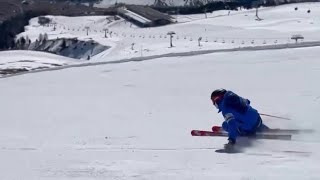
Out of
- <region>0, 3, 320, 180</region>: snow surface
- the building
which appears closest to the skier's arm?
<region>0, 3, 320, 180</region>: snow surface

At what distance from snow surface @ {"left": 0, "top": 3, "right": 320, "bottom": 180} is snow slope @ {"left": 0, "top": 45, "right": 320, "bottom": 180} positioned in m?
0.01

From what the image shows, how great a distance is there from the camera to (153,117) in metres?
9.74

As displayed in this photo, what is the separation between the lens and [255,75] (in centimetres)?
1279

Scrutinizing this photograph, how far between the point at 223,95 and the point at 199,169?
5.65 feet

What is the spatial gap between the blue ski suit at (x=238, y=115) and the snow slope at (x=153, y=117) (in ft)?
0.82

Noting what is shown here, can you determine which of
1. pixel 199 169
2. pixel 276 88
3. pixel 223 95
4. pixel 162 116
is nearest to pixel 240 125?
pixel 223 95

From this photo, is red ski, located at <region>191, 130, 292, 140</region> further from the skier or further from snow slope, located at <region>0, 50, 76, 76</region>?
snow slope, located at <region>0, 50, 76, 76</region>

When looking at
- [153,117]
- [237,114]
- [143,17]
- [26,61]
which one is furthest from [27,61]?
[143,17]

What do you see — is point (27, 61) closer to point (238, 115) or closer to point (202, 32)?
point (202, 32)

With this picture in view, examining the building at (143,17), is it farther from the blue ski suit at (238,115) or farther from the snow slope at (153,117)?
the blue ski suit at (238,115)

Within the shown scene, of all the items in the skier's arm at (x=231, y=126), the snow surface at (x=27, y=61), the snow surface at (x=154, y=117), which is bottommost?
the snow surface at (x=27, y=61)

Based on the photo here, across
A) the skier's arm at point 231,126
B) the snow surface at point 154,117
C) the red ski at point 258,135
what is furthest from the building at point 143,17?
the skier's arm at point 231,126

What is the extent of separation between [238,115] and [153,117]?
2.50 meters

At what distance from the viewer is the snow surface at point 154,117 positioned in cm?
602
